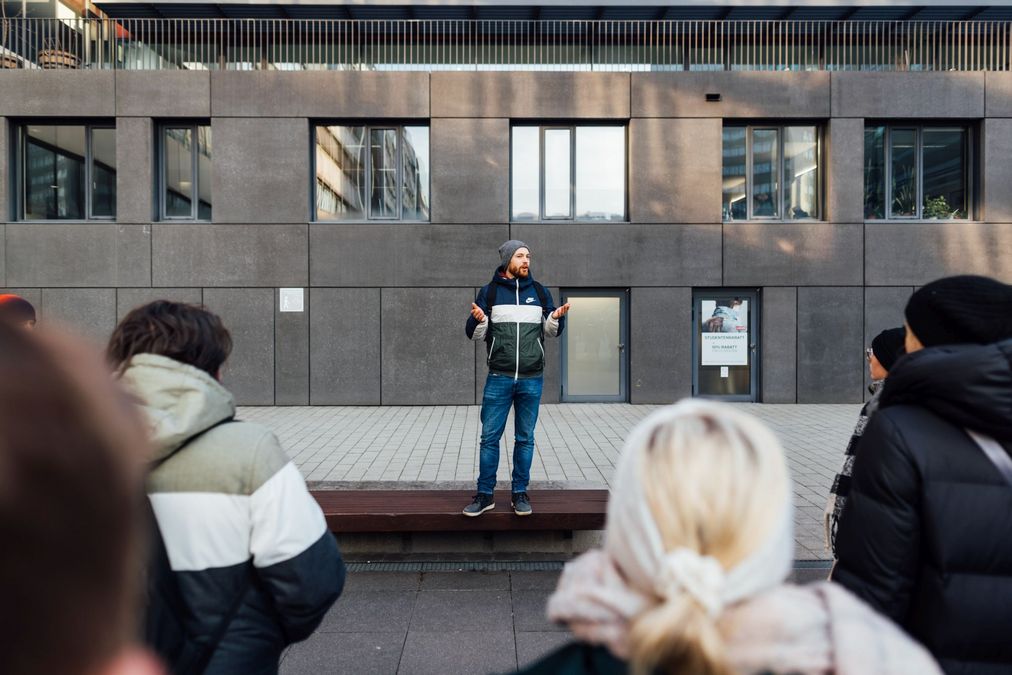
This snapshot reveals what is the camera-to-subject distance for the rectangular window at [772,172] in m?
13.4

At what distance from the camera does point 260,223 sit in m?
12.9

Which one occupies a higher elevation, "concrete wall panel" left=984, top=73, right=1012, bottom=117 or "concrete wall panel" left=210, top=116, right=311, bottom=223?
"concrete wall panel" left=984, top=73, right=1012, bottom=117

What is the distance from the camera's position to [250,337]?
42.1 feet

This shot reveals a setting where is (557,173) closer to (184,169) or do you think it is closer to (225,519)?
(184,169)

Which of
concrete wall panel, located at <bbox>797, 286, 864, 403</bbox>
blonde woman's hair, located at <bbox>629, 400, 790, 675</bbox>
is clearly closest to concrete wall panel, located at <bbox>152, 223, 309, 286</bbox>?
concrete wall panel, located at <bbox>797, 286, 864, 403</bbox>

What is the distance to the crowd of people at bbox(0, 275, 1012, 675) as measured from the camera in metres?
0.57

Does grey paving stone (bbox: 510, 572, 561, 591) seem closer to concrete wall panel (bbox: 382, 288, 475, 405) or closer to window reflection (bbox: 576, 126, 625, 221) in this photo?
concrete wall panel (bbox: 382, 288, 475, 405)

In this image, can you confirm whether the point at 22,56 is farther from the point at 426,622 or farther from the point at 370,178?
the point at 426,622

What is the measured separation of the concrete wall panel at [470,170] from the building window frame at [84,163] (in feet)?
21.9

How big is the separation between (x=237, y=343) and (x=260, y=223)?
2.47m

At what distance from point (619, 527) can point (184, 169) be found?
1441 cm

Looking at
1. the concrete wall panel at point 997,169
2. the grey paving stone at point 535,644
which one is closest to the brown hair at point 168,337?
the grey paving stone at point 535,644

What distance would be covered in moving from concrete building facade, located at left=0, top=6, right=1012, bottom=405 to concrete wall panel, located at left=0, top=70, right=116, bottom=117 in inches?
1.6

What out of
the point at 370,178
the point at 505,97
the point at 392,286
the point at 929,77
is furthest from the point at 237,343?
the point at 929,77
